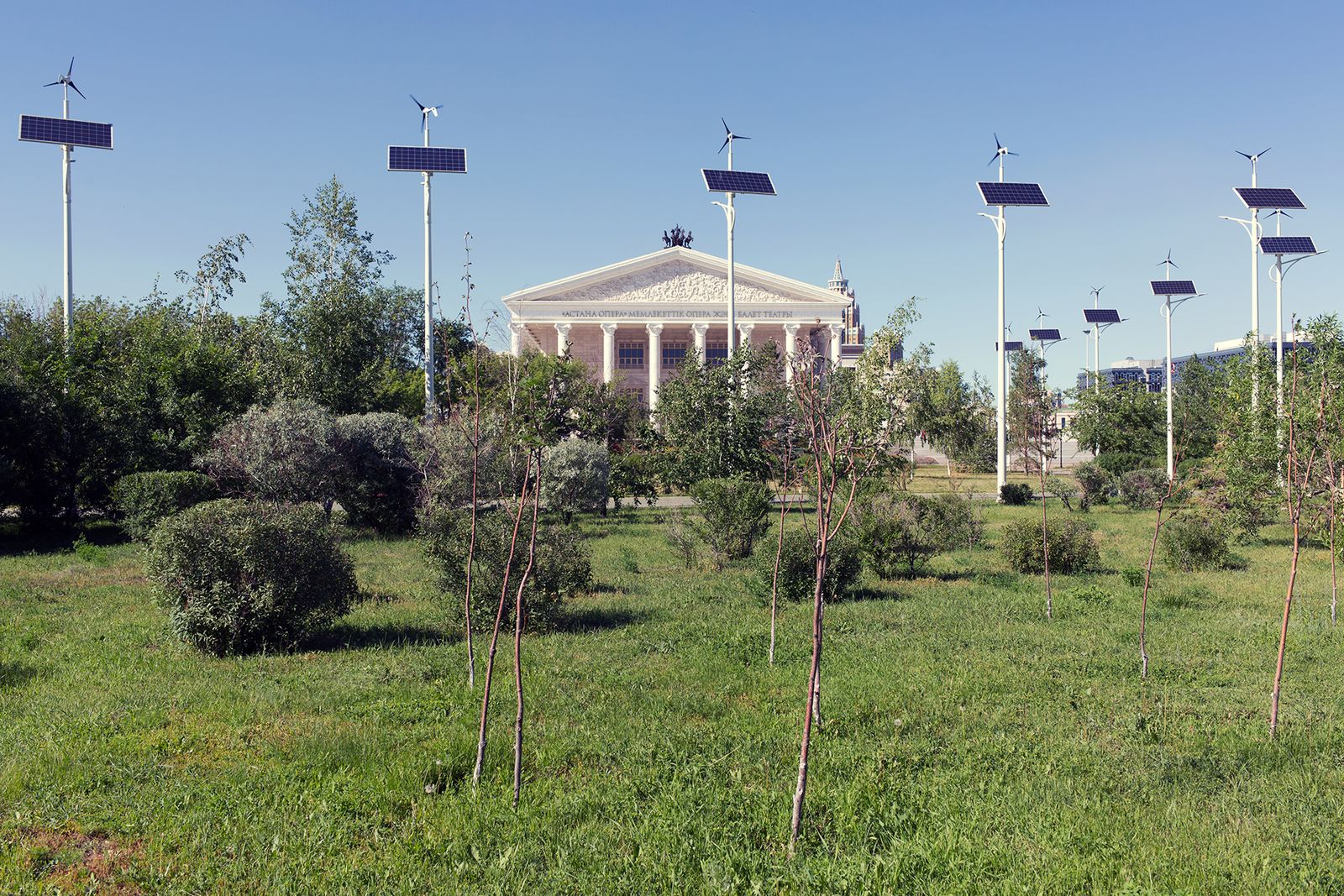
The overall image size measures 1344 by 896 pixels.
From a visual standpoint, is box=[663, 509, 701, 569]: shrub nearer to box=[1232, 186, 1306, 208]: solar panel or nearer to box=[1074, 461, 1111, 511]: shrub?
box=[1074, 461, 1111, 511]: shrub

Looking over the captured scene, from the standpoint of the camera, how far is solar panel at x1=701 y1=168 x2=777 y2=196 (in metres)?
30.6

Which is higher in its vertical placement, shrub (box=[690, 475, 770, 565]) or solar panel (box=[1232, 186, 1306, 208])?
solar panel (box=[1232, 186, 1306, 208])

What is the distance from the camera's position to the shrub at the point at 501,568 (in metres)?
8.61

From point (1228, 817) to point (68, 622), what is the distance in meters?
10.1

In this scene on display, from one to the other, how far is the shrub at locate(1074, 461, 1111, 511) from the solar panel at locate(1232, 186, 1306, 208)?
11.2 m

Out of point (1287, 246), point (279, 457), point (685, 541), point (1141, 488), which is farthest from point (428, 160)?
point (1287, 246)

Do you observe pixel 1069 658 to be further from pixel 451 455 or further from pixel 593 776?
pixel 451 455

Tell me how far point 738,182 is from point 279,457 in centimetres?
1913

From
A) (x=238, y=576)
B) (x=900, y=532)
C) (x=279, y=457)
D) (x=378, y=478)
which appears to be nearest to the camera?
(x=238, y=576)

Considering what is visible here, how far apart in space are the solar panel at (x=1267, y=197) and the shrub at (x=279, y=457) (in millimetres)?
30391

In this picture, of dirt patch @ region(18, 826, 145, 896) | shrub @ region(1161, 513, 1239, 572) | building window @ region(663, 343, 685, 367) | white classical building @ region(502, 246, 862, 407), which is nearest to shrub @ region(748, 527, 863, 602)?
shrub @ region(1161, 513, 1239, 572)

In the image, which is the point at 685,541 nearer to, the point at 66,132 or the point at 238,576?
the point at 238,576

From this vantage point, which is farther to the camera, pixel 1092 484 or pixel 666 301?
pixel 666 301

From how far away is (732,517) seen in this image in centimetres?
1396
